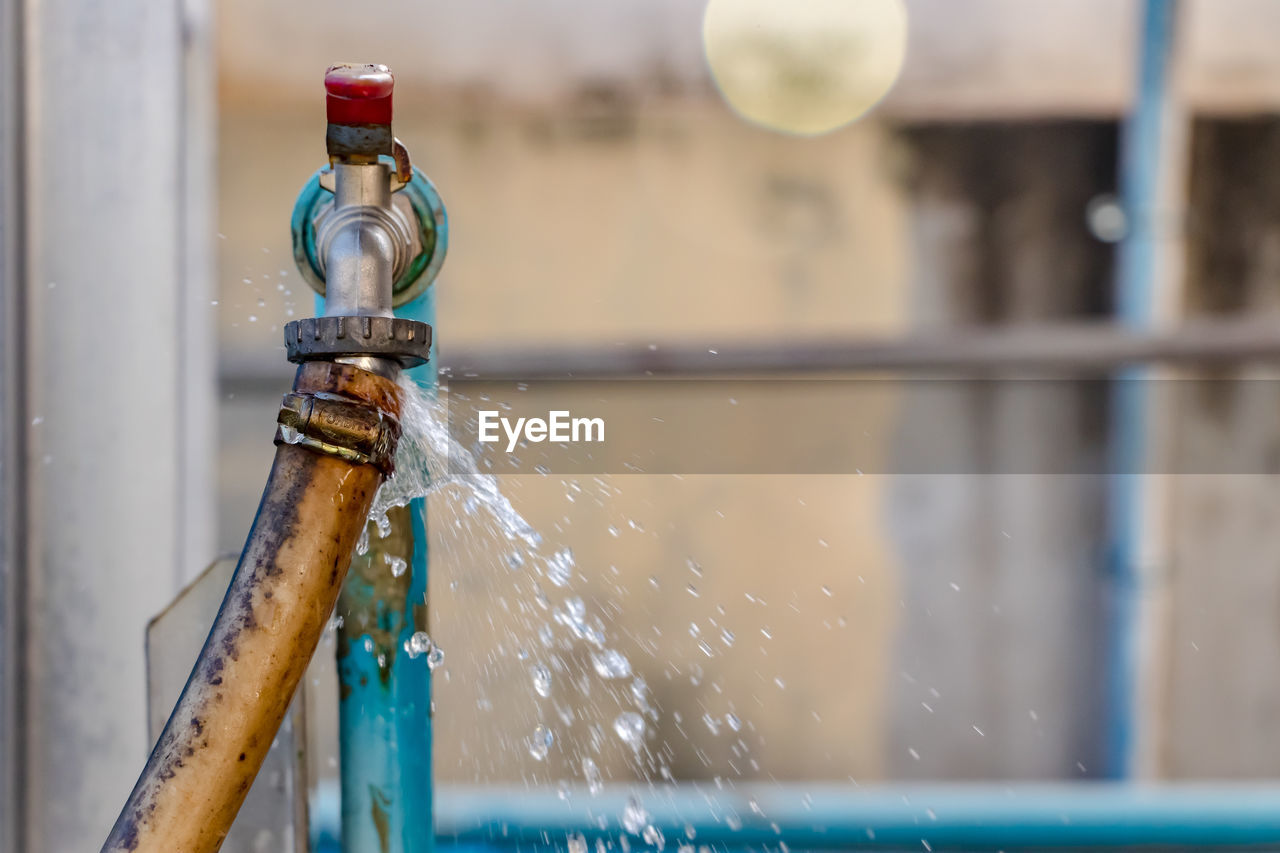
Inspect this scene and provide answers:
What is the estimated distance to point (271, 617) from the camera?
26 cm

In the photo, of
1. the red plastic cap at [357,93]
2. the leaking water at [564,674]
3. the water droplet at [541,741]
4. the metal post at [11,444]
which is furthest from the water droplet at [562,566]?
the red plastic cap at [357,93]

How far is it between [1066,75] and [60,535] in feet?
3.13

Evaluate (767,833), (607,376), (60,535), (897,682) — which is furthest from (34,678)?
(897,682)

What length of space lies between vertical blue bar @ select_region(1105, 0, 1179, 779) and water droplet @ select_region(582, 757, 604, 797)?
1.58 feet

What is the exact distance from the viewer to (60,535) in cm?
64

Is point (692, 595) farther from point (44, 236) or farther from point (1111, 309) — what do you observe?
point (44, 236)

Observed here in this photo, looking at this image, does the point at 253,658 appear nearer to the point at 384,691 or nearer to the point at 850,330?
the point at 384,691

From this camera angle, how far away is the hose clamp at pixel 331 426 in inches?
10.6

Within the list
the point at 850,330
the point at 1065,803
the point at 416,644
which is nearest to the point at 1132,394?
the point at 850,330

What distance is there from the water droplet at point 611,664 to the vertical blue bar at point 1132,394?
0.46 meters

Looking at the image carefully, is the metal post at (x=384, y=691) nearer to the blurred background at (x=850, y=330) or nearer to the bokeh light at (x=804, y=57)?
the blurred background at (x=850, y=330)

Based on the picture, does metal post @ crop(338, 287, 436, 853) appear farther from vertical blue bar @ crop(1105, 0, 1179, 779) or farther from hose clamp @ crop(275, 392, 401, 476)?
vertical blue bar @ crop(1105, 0, 1179, 779)

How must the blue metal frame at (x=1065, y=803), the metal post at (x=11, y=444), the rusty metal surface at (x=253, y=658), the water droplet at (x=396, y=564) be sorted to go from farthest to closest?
the blue metal frame at (x=1065, y=803) < the metal post at (x=11, y=444) < the water droplet at (x=396, y=564) < the rusty metal surface at (x=253, y=658)

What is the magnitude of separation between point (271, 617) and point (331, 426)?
0.20 ft
